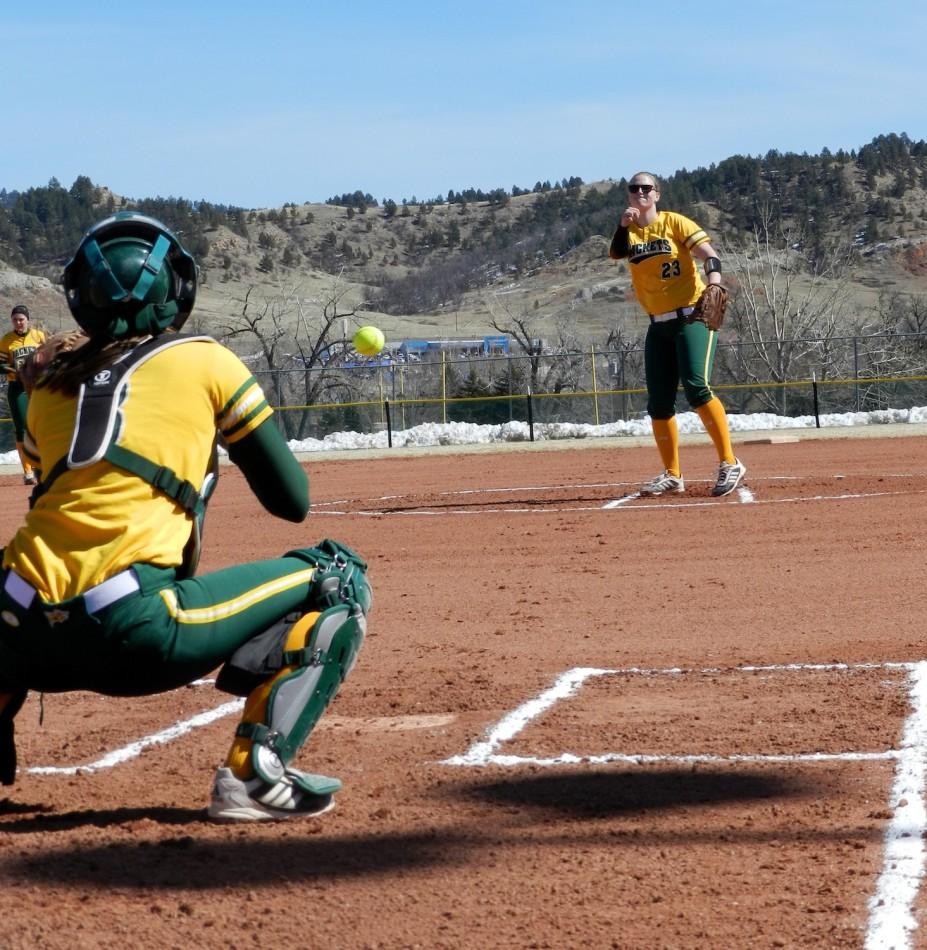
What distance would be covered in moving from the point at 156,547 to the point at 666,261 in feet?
29.7

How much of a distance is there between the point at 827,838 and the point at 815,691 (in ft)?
6.09

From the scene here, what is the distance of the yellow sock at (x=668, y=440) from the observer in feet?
41.5

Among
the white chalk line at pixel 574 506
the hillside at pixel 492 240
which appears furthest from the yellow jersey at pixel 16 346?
the hillside at pixel 492 240

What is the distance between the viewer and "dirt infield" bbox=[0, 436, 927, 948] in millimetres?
3307

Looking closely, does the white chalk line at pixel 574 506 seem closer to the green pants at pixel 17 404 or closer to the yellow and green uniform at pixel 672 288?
the yellow and green uniform at pixel 672 288

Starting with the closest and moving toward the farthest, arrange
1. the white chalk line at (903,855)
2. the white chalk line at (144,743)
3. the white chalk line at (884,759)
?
the white chalk line at (903,855) < the white chalk line at (884,759) < the white chalk line at (144,743)

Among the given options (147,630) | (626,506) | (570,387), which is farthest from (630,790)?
(570,387)

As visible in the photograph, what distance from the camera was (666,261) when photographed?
39.9ft

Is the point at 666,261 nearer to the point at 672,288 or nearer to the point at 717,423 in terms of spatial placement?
the point at 672,288

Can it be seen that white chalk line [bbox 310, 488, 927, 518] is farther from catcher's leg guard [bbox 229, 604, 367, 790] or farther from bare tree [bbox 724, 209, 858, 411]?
bare tree [bbox 724, 209, 858, 411]

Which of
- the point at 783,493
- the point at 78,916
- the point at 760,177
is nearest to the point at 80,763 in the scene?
the point at 78,916

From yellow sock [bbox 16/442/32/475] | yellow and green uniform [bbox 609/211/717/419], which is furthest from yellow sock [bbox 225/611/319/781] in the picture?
yellow and green uniform [bbox 609/211/717/419]

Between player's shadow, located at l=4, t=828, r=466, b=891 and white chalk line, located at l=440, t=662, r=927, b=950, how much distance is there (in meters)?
0.89

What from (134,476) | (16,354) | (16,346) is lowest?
(134,476)
